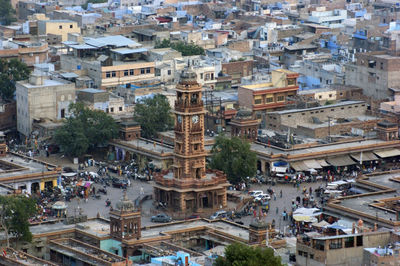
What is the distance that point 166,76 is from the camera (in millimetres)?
137875

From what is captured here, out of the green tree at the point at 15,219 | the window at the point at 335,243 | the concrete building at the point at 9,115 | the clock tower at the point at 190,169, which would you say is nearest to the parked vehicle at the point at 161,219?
the clock tower at the point at 190,169

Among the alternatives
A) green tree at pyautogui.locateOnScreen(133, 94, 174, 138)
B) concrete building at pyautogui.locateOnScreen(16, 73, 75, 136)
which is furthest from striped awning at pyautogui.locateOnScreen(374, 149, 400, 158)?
concrete building at pyautogui.locateOnScreen(16, 73, 75, 136)

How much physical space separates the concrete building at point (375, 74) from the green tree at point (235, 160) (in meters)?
27.0

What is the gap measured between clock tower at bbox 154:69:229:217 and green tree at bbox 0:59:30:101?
29873mm

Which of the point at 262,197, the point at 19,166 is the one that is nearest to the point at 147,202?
the point at 262,197

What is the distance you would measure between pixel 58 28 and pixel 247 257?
80086 mm

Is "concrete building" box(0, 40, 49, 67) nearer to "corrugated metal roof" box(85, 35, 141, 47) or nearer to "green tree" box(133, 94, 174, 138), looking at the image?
"corrugated metal roof" box(85, 35, 141, 47)

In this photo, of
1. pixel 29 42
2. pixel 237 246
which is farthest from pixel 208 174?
pixel 29 42

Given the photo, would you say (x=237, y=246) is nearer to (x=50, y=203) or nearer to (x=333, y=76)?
(x=50, y=203)

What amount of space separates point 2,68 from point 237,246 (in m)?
58.0

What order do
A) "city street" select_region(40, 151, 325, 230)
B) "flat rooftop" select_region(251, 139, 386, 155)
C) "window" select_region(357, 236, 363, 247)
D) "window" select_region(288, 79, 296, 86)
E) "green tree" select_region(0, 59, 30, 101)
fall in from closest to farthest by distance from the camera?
1. "window" select_region(357, 236, 363, 247)
2. "city street" select_region(40, 151, 325, 230)
3. "flat rooftop" select_region(251, 139, 386, 155)
4. "window" select_region(288, 79, 296, 86)
5. "green tree" select_region(0, 59, 30, 101)

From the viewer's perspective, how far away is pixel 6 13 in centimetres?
17988

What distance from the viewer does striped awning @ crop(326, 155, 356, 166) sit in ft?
374

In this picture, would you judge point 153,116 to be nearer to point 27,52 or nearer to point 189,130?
point 189,130
